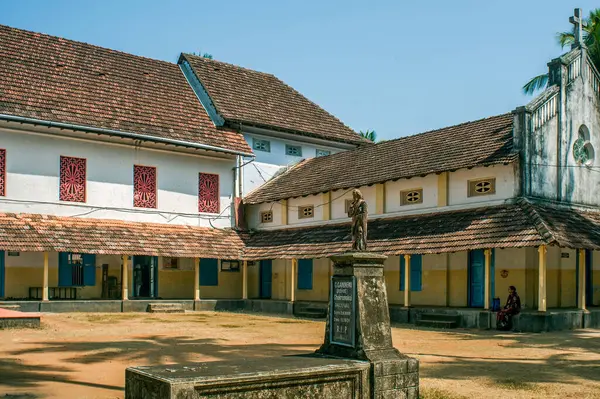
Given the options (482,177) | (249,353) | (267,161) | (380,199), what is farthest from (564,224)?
(267,161)

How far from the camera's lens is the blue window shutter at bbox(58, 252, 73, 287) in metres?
24.2

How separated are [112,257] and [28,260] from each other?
315cm

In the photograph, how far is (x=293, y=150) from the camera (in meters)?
30.8

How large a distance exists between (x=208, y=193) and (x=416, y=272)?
372 inches

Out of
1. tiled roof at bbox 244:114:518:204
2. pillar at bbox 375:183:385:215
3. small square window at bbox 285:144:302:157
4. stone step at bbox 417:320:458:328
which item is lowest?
stone step at bbox 417:320:458:328

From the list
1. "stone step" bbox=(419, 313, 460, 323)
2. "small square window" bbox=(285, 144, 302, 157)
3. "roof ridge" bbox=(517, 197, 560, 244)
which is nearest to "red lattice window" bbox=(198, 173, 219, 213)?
"small square window" bbox=(285, 144, 302, 157)

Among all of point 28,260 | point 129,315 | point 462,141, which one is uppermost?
point 462,141

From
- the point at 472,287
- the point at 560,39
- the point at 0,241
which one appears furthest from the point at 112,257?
the point at 560,39

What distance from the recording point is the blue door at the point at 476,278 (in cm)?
2045

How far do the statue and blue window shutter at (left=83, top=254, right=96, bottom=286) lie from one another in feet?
55.2

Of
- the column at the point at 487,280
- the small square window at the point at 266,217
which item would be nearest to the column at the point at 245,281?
the small square window at the point at 266,217

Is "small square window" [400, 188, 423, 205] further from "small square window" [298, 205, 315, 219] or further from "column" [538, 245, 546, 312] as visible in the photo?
"column" [538, 245, 546, 312]

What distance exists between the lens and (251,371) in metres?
7.86

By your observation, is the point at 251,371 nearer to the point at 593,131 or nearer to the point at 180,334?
the point at 180,334
